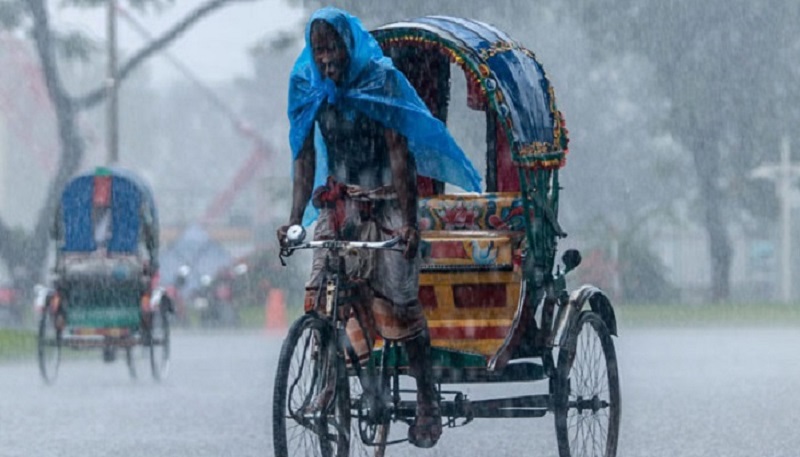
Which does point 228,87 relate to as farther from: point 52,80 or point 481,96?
point 481,96

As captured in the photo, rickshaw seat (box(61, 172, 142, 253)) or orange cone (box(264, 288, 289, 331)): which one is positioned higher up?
rickshaw seat (box(61, 172, 142, 253))

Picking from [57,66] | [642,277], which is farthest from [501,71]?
[642,277]

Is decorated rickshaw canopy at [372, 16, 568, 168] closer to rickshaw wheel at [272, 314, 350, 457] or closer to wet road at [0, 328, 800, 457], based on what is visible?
rickshaw wheel at [272, 314, 350, 457]

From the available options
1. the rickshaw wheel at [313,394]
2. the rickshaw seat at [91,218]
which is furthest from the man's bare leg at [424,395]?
the rickshaw seat at [91,218]

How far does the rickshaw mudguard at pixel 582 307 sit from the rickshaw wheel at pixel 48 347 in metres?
9.14

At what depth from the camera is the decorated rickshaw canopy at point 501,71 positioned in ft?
31.4

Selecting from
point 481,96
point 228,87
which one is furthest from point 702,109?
point 228,87

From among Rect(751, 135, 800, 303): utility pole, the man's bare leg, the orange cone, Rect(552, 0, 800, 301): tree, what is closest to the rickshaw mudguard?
the man's bare leg

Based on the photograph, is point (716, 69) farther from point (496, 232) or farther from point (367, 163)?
point (367, 163)

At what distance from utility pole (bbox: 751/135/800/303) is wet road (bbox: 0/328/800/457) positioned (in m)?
19.3

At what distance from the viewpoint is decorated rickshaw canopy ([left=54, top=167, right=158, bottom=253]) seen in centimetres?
1950

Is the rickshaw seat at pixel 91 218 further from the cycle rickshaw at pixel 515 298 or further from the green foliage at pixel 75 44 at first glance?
the green foliage at pixel 75 44

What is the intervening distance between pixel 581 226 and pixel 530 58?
124ft

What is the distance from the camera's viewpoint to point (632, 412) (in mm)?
14125
